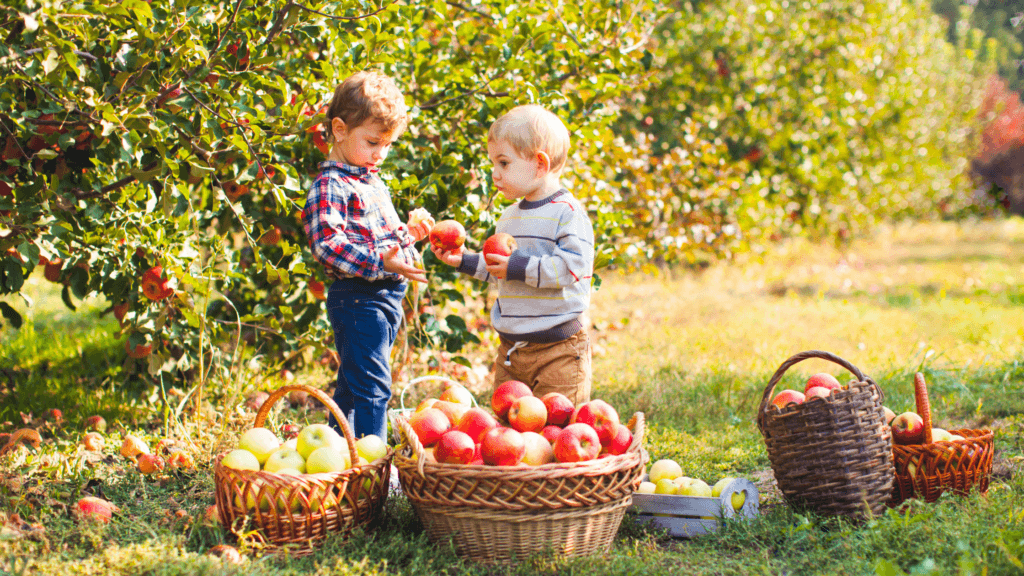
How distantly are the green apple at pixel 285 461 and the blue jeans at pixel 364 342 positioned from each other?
52 centimetres

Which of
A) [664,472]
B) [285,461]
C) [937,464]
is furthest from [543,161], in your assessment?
[937,464]

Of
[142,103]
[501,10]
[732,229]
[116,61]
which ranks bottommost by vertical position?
[732,229]

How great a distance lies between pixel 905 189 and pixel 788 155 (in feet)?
16.0

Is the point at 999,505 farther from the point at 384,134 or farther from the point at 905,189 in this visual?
the point at 905,189

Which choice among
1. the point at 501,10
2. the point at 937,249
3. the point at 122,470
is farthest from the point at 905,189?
the point at 122,470

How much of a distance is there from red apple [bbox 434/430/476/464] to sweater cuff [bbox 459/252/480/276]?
2.45ft

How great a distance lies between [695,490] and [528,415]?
25.1 inches

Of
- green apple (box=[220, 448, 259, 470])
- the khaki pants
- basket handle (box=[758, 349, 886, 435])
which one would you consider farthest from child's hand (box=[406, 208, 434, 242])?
basket handle (box=[758, 349, 886, 435])

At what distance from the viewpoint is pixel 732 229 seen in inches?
265

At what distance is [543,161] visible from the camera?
2.70 metres

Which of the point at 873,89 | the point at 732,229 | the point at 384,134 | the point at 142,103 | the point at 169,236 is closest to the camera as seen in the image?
the point at 142,103

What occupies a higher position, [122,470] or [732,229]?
[732,229]

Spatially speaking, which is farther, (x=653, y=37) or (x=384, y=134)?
(x=653, y=37)

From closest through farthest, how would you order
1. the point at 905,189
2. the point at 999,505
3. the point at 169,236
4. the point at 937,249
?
1. the point at 999,505
2. the point at 169,236
3. the point at 905,189
4. the point at 937,249
